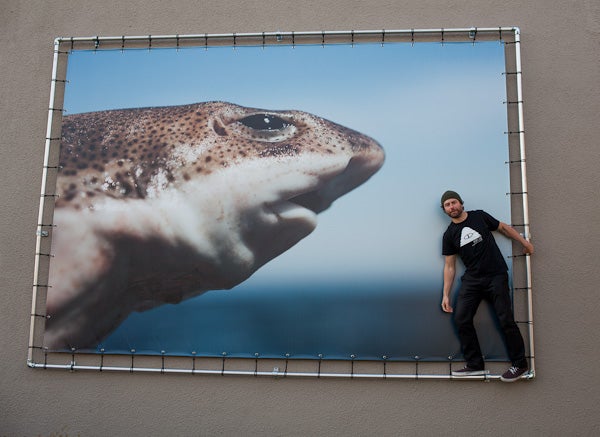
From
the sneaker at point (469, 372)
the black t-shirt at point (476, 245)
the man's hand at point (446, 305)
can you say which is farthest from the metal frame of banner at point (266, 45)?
the man's hand at point (446, 305)

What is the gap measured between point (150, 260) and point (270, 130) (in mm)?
1077

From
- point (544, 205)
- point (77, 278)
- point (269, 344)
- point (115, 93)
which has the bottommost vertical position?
point (269, 344)

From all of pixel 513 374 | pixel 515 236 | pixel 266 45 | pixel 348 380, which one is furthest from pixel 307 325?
pixel 266 45

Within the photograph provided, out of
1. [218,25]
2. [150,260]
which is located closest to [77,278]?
[150,260]

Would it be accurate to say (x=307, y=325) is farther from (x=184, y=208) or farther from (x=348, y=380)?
(x=184, y=208)

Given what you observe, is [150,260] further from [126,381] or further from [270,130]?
[270,130]

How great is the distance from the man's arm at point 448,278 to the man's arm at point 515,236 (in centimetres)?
32

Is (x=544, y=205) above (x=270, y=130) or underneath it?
underneath

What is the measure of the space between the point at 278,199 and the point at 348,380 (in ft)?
3.71

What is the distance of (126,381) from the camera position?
3.21 meters

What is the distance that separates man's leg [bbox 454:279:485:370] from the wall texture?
0.56 feet

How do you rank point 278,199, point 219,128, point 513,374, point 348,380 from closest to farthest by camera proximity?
point 513,374 < point 348,380 < point 278,199 < point 219,128

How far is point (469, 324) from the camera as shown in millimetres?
3031

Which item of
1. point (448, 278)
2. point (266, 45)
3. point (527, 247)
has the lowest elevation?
point (448, 278)
